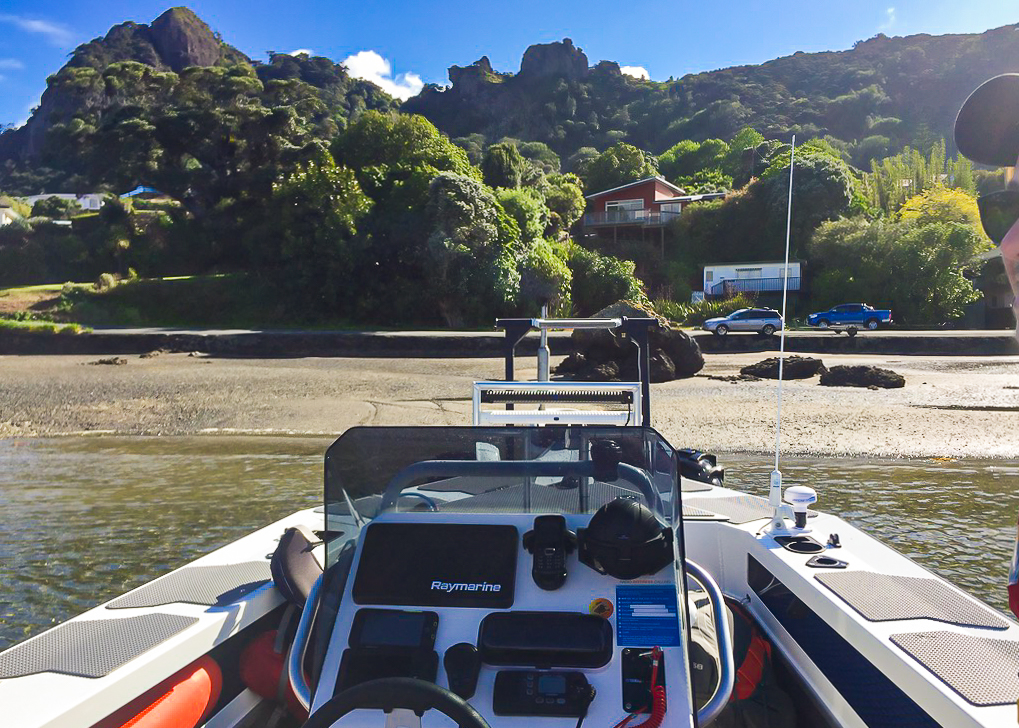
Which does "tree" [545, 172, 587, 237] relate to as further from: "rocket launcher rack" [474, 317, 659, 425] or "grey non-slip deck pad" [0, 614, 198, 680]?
"grey non-slip deck pad" [0, 614, 198, 680]

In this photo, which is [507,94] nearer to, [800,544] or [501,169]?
[501,169]

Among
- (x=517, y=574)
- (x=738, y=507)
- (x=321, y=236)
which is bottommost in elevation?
(x=738, y=507)

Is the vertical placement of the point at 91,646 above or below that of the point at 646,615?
below

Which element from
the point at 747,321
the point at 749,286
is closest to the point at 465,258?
the point at 747,321

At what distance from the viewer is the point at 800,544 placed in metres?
3.05

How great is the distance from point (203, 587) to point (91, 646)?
0.52 m

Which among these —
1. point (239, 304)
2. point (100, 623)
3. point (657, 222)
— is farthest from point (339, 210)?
point (100, 623)

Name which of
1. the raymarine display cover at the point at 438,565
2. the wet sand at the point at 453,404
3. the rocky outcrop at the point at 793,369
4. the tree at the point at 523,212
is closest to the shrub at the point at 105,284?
the wet sand at the point at 453,404

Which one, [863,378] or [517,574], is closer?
[517,574]

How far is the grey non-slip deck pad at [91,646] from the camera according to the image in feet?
6.84

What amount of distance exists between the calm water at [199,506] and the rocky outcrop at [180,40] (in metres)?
162

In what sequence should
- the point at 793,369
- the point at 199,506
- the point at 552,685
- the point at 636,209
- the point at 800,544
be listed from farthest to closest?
the point at 636,209 → the point at 793,369 → the point at 199,506 → the point at 800,544 → the point at 552,685

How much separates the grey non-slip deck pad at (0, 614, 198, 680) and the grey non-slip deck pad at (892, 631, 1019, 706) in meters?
2.11

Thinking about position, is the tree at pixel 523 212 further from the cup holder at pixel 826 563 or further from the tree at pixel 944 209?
the cup holder at pixel 826 563
